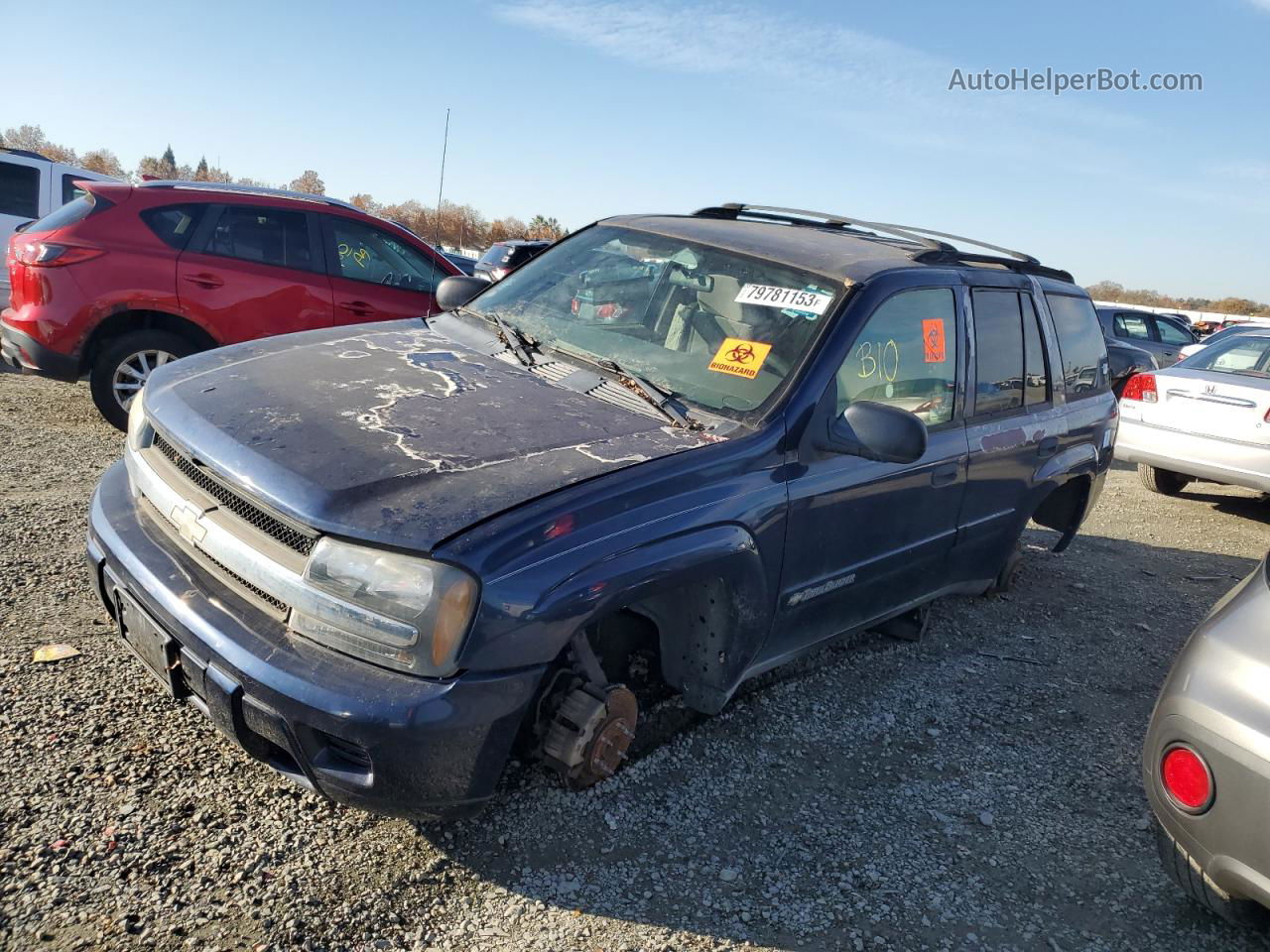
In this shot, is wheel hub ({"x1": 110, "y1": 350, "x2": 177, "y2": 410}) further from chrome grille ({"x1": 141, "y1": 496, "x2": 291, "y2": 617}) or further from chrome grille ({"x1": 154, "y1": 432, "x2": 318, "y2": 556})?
chrome grille ({"x1": 141, "y1": 496, "x2": 291, "y2": 617})

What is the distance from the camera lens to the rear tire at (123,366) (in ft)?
20.0

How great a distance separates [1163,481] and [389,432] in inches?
309

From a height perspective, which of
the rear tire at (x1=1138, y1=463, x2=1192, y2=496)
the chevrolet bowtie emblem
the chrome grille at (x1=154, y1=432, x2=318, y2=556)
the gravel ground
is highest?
the chrome grille at (x1=154, y1=432, x2=318, y2=556)

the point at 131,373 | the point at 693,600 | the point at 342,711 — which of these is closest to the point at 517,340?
the point at 693,600

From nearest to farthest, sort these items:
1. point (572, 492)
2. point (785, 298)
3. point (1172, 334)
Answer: point (572, 492)
point (785, 298)
point (1172, 334)

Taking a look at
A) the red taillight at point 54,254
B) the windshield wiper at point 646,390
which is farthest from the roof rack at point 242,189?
the windshield wiper at point 646,390

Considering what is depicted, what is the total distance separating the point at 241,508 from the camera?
2428 mm

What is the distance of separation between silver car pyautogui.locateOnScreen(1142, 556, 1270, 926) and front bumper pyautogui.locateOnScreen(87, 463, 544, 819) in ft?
5.34

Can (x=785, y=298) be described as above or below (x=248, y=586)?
above

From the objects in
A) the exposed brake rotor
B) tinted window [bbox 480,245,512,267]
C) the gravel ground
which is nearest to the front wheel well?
the gravel ground

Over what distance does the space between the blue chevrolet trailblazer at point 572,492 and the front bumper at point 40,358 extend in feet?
10.7

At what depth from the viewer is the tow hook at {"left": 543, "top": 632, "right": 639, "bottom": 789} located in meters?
2.52

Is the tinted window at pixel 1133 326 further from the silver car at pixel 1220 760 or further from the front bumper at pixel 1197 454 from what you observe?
the silver car at pixel 1220 760

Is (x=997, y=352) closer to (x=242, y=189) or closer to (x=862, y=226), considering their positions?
(x=862, y=226)
